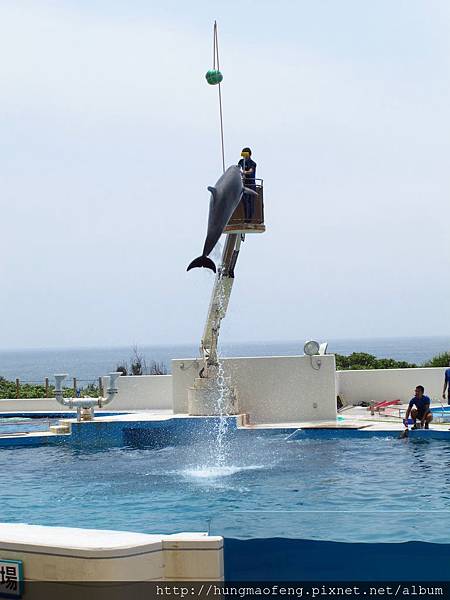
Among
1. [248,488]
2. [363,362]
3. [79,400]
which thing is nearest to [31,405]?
[79,400]

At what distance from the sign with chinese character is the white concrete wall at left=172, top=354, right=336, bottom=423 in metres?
10.8

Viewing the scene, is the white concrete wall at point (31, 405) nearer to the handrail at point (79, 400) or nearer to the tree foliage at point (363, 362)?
the handrail at point (79, 400)

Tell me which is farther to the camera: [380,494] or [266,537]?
[380,494]

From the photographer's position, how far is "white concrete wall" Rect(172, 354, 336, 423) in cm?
1561

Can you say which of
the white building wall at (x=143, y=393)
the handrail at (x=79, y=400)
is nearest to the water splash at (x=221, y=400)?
the handrail at (x=79, y=400)

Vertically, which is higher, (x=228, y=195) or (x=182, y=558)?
(x=228, y=195)

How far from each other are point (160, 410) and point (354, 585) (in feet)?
41.9

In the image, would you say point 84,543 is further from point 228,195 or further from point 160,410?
point 160,410

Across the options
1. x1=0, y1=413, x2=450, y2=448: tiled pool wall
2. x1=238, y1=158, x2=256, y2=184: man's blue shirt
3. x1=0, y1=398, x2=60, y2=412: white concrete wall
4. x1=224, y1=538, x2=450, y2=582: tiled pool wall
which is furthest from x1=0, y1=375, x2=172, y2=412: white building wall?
x1=224, y1=538, x2=450, y2=582: tiled pool wall

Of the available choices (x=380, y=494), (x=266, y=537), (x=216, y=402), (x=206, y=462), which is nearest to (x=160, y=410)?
(x=216, y=402)

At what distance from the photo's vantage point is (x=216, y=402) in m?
15.6

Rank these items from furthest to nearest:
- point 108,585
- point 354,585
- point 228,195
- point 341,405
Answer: point 341,405
point 228,195
point 354,585
point 108,585

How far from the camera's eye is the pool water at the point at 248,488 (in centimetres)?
527

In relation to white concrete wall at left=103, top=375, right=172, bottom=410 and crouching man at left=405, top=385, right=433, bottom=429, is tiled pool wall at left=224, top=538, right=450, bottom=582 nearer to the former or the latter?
Result: crouching man at left=405, top=385, right=433, bottom=429
